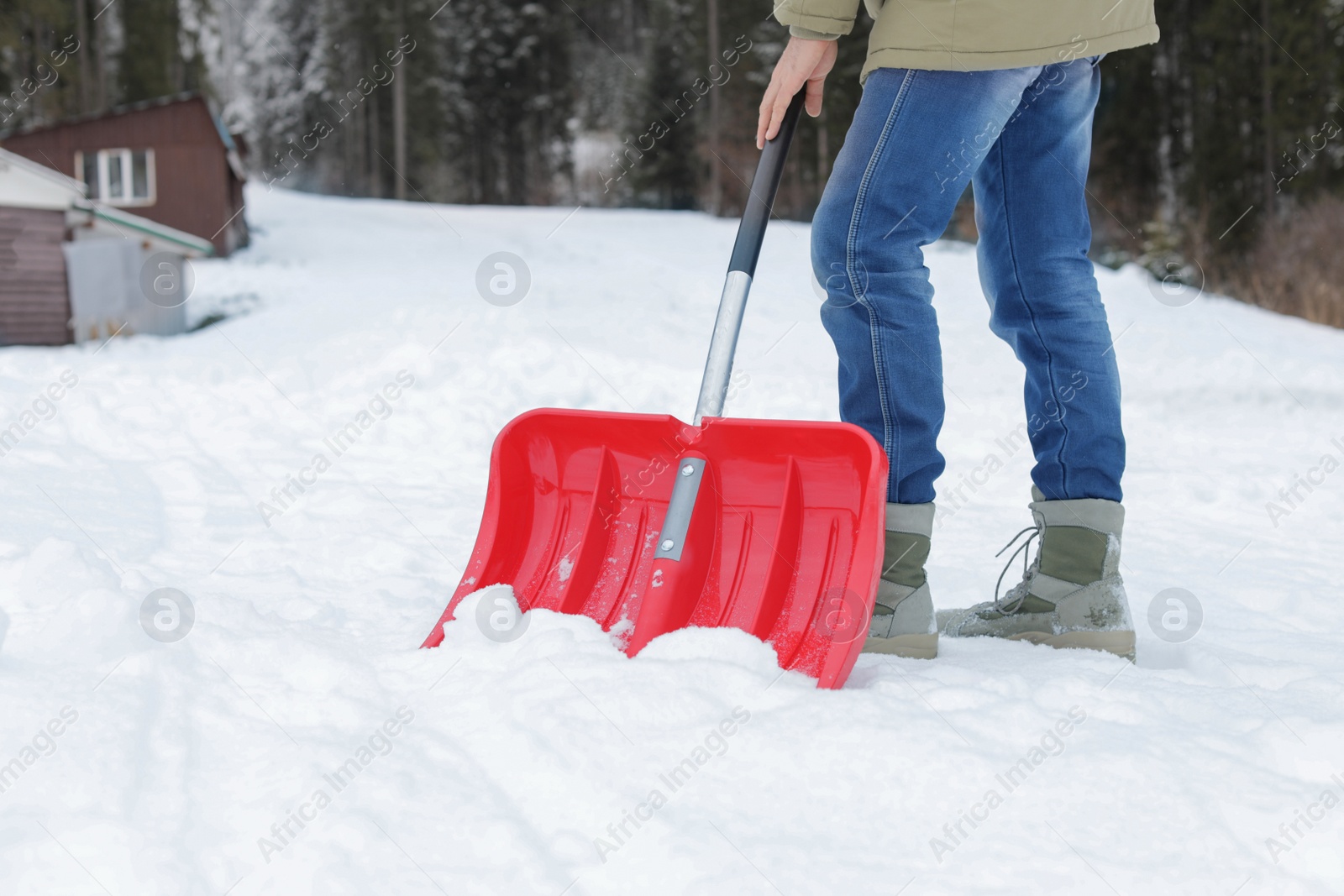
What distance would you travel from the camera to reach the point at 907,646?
1.61m

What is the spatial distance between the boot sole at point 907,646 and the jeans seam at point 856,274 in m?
0.24

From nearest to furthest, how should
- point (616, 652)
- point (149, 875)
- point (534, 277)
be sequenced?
point (149, 875), point (616, 652), point (534, 277)

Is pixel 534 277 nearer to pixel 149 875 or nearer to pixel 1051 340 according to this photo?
pixel 1051 340

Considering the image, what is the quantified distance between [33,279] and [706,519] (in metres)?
10.3

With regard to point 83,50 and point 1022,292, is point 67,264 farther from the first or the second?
point 83,50

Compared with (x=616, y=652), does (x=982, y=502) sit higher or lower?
lower

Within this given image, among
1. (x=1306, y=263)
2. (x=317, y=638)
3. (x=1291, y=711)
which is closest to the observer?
(x=1291, y=711)

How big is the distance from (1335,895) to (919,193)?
1.03m

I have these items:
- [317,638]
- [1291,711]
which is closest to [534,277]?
[317,638]

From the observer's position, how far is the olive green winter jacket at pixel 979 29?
1.45 metres

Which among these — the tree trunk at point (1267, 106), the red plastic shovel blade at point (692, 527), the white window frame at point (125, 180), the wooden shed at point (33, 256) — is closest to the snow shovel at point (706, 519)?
the red plastic shovel blade at point (692, 527)

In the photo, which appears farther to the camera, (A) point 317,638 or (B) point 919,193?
(A) point 317,638

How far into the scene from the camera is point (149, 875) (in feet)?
3.18

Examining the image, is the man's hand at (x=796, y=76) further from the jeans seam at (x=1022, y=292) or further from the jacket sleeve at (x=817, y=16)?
the jeans seam at (x=1022, y=292)
